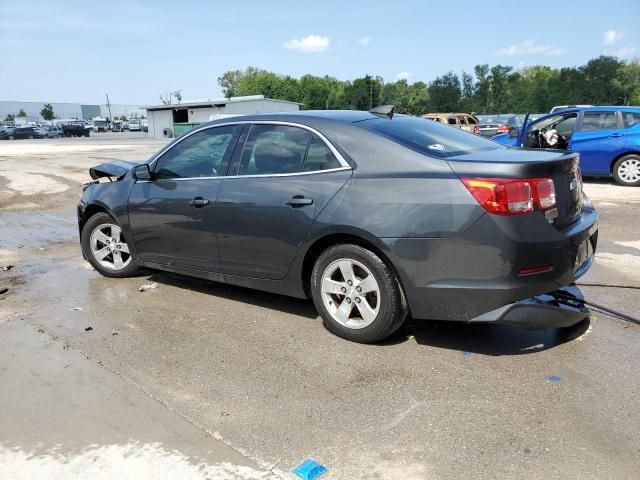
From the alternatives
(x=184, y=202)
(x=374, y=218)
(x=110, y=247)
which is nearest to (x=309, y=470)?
(x=374, y=218)

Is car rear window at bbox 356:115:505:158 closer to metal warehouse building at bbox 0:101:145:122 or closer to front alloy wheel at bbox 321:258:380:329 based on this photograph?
front alloy wheel at bbox 321:258:380:329

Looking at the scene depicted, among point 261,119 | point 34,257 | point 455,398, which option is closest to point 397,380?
point 455,398

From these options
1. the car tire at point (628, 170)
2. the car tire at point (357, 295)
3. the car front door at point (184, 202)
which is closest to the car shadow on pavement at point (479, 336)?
the car tire at point (357, 295)

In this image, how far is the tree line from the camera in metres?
69.1

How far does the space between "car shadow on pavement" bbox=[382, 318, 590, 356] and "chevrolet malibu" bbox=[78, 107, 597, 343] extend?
0.32 metres

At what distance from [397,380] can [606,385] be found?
48.9 inches

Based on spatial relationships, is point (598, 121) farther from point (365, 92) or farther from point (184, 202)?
point (365, 92)

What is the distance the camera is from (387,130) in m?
4.11

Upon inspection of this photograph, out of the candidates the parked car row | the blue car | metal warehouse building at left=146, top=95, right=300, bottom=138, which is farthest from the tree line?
the blue car

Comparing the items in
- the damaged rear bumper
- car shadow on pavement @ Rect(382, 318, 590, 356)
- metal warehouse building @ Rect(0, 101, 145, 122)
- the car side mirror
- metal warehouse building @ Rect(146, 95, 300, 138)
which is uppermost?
metal warehouse building @ Rect(0, 101, 145, 122)

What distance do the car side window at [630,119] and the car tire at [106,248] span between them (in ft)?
34.4

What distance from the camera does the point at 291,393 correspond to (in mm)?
3395

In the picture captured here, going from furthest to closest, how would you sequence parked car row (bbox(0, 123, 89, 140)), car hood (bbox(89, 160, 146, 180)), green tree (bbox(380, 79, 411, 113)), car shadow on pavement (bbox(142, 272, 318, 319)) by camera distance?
green tree (bbox(380, 79, 411, 113)) < parked car row (bbox(0, 123, 89, 140)) < car hood (bbox(89, 160, 146, 180)) < car shadow on pavement (bbox(142, 272, 318, 319))

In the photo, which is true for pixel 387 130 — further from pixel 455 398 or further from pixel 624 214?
pixel 624 214
